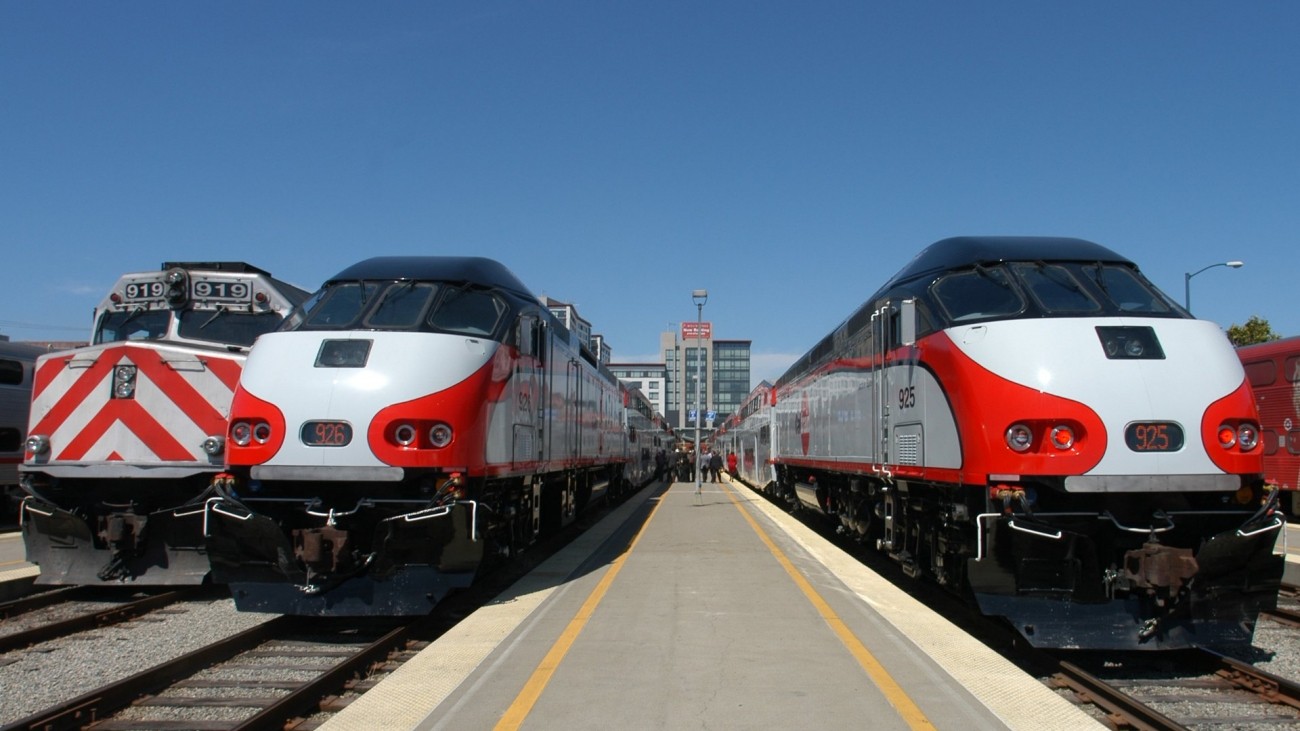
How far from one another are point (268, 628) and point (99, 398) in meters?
3.13

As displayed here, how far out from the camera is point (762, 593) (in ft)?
29.0

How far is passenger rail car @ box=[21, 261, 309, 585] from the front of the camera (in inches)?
348

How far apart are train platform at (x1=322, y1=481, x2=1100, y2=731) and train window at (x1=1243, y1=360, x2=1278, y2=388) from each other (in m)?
14.4

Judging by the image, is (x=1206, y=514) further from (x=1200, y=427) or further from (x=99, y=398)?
(x=99, y=398)

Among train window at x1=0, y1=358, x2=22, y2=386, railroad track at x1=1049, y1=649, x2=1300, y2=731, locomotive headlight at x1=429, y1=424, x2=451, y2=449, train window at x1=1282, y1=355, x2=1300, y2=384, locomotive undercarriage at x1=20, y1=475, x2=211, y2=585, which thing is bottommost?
railroad track at x1=1049, y1=649, x2=1300, y2=731

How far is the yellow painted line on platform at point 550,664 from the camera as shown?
16.5ft

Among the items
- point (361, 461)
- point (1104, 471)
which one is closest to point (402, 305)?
point (361, 461)

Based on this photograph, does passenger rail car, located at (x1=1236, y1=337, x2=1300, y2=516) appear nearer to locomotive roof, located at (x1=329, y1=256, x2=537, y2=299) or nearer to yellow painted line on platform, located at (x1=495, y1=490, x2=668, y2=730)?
yellow painted line on platform, located at (x1=495, y1=490, x2=668, y2=730)

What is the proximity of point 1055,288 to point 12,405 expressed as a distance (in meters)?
17.3

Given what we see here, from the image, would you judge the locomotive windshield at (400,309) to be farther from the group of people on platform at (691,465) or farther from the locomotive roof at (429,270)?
the group of people on platform at (691,465)

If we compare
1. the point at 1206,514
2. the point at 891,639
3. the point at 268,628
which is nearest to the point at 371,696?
the point at 268,628

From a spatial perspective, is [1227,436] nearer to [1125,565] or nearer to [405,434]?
[1125,565]

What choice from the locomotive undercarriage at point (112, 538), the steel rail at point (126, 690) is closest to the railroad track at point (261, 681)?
the steel rail at point (126, 690)

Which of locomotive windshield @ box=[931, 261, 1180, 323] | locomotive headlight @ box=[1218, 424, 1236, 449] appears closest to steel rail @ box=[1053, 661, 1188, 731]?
locomotive headlight @ box=[1218, 424, 1236, 449]
